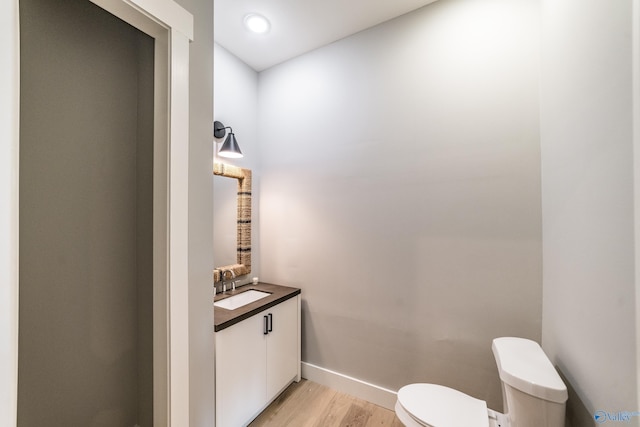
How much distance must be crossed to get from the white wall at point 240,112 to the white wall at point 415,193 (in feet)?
0.60

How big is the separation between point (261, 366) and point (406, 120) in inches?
74.4

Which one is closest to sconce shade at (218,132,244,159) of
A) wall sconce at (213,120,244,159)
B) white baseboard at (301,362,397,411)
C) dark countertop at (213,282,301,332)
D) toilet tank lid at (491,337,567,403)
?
wall sconce at (213,120,244,159)

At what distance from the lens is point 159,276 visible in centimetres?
114

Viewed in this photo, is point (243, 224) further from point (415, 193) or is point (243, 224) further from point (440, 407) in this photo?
point (440, 407)

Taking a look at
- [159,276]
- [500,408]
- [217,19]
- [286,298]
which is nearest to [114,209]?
[159,276]

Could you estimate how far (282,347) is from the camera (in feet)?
6.16

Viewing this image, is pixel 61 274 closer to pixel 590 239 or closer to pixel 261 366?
pixel 261 366

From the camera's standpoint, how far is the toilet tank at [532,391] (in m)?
0.88

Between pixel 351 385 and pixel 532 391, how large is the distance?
4.23 feet

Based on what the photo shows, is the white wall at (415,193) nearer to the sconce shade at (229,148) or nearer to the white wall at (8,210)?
the sconce shade at (229,148)

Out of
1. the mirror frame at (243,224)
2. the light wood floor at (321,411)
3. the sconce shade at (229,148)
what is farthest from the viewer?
the mirror frame at (243,224)

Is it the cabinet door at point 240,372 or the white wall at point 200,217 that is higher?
the white wall at point 200,217

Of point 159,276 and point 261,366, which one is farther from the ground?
point 159,276

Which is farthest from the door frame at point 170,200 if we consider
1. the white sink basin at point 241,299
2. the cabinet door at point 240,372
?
the white sink basin at point 241,299
